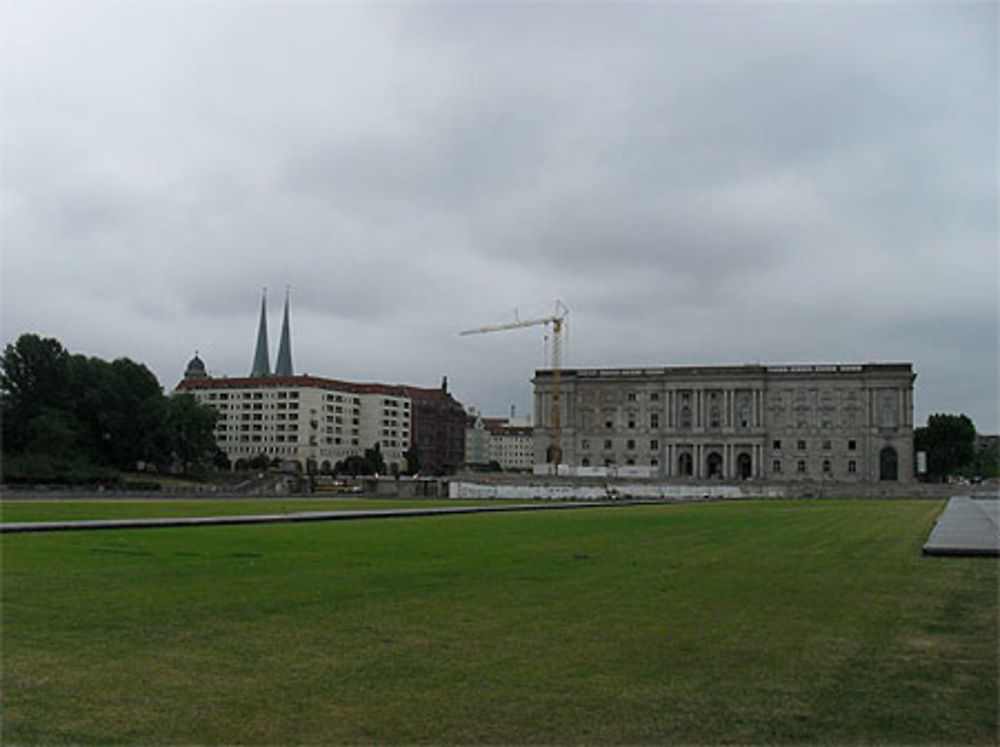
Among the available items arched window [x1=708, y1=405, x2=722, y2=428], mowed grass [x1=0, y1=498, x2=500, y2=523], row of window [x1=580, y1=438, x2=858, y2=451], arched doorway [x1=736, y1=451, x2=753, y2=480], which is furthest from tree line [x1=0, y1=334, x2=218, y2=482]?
arched doorway [x1=736, y1=451, x2=753, y2=480]

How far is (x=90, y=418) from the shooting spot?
124 meters

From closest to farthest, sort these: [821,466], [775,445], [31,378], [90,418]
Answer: [31,378] < [90,418] < [821,466] < [775,445]

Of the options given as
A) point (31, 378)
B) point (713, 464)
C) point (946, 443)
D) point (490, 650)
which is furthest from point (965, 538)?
point (946, 443)

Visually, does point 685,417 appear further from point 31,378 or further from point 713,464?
point 31,378

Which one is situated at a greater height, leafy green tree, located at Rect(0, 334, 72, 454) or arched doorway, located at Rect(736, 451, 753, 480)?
leafy green tree, located at Rect(0, 334, 72, 454)

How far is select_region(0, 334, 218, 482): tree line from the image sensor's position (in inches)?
4257

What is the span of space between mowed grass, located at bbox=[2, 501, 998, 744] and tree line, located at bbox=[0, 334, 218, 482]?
90.7m

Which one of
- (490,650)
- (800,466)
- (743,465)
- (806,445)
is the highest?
(806,445)

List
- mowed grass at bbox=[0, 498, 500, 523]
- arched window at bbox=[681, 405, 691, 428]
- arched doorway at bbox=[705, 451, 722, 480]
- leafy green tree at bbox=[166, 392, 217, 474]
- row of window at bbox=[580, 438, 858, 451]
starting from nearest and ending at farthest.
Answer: mowed grass at bbox=[0, 498, 500, 523]
leafy green tree at bbox=[166, 392, 217, 474]
row of window at bbox=[580, 438, 858, 451]
arched doorway at bbox=[705, 451, 722, 480]
arched window at bbox=[681, 405, 691, 428]

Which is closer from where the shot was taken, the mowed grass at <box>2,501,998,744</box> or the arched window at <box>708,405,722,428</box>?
the mowed grass at <box>2,501,998,744</box>

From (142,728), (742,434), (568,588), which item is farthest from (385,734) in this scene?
(742,434)

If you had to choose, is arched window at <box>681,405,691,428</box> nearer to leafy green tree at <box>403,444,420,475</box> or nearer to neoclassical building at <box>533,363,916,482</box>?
neoclassical building at <box>533,363,916,482</box>

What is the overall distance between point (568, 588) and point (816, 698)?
8423mm

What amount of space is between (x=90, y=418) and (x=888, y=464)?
10768 cm
